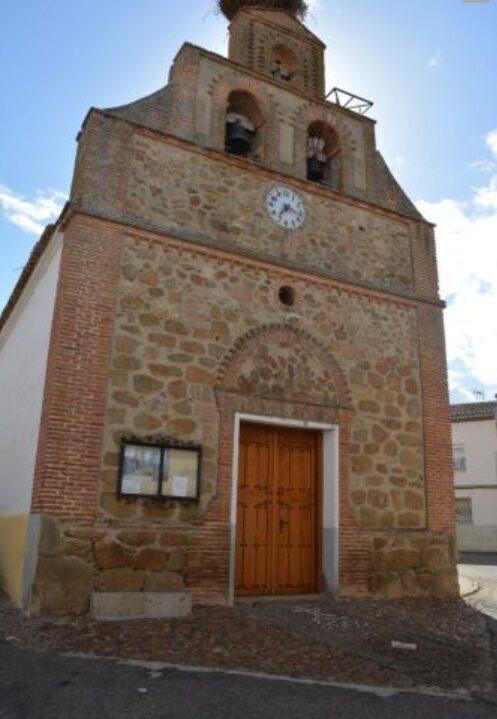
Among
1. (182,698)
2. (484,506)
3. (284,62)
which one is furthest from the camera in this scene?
(484,506)

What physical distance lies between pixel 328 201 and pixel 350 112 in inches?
87.4

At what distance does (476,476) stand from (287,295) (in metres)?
21.3

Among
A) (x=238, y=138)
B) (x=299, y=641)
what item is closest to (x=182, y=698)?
(x=299, y=641)

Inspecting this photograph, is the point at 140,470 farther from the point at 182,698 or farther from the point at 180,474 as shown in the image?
the point at 182,698

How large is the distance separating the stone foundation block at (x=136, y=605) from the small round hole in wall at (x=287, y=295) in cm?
463

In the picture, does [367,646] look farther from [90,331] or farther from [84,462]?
[90,331]

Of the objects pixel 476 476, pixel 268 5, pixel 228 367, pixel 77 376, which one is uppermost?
pixel 268 5

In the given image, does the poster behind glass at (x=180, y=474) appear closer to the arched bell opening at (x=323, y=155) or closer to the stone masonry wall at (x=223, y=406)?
the stone masonry wall at (x=223, y=406)

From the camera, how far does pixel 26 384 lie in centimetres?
948

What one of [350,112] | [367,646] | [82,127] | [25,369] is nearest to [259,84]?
[350,112]

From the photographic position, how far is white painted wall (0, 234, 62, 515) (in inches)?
325

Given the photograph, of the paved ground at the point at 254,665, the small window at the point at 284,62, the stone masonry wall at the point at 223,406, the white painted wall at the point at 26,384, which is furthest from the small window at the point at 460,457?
the white painted wall at the point at 26,384

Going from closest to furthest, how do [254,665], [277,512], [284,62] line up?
[254,665] < [277,512] < [284,62]

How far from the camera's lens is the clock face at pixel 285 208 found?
9.84 m
